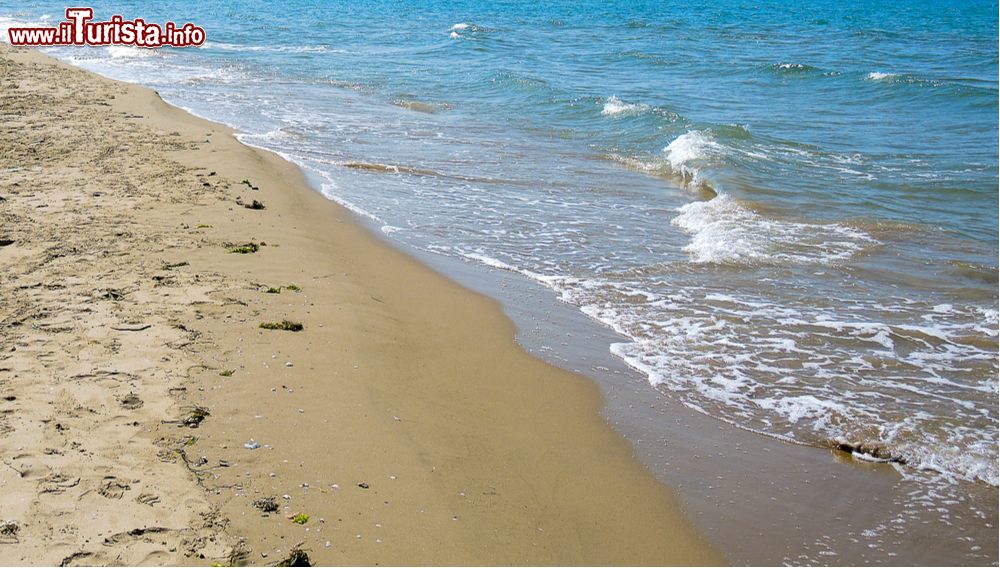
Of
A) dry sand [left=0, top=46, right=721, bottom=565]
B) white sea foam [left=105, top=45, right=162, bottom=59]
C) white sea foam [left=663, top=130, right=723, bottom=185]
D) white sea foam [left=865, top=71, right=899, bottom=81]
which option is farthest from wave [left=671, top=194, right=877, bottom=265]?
white sea foam [left=105, top=45, right=162, bottom=59]

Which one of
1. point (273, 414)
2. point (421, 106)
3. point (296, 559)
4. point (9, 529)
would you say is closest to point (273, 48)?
point (421, 106)

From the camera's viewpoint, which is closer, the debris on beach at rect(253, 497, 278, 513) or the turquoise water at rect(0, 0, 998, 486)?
the debris on beach at rect(253, 497, 278, 513)

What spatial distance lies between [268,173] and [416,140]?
184 inches

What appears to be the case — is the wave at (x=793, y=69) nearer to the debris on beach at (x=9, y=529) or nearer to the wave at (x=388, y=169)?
the wave at (x=388, y=169)

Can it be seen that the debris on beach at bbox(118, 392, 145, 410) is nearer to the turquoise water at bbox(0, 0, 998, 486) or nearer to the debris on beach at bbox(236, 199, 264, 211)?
the turquoise water at bbox(0, 0, 998, 486)

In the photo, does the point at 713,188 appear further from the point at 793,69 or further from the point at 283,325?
the point at 793,69

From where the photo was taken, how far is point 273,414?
5.77 meters

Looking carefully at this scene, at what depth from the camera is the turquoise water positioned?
7.49 m

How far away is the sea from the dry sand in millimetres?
1412

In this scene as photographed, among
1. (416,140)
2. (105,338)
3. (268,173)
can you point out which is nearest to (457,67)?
(416,140)

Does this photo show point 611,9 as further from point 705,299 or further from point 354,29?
point 705,299

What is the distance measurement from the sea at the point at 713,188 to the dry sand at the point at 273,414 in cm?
141

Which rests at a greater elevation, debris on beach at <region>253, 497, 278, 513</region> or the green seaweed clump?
the green seaweed clump

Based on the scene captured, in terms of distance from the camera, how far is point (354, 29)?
126 ft
